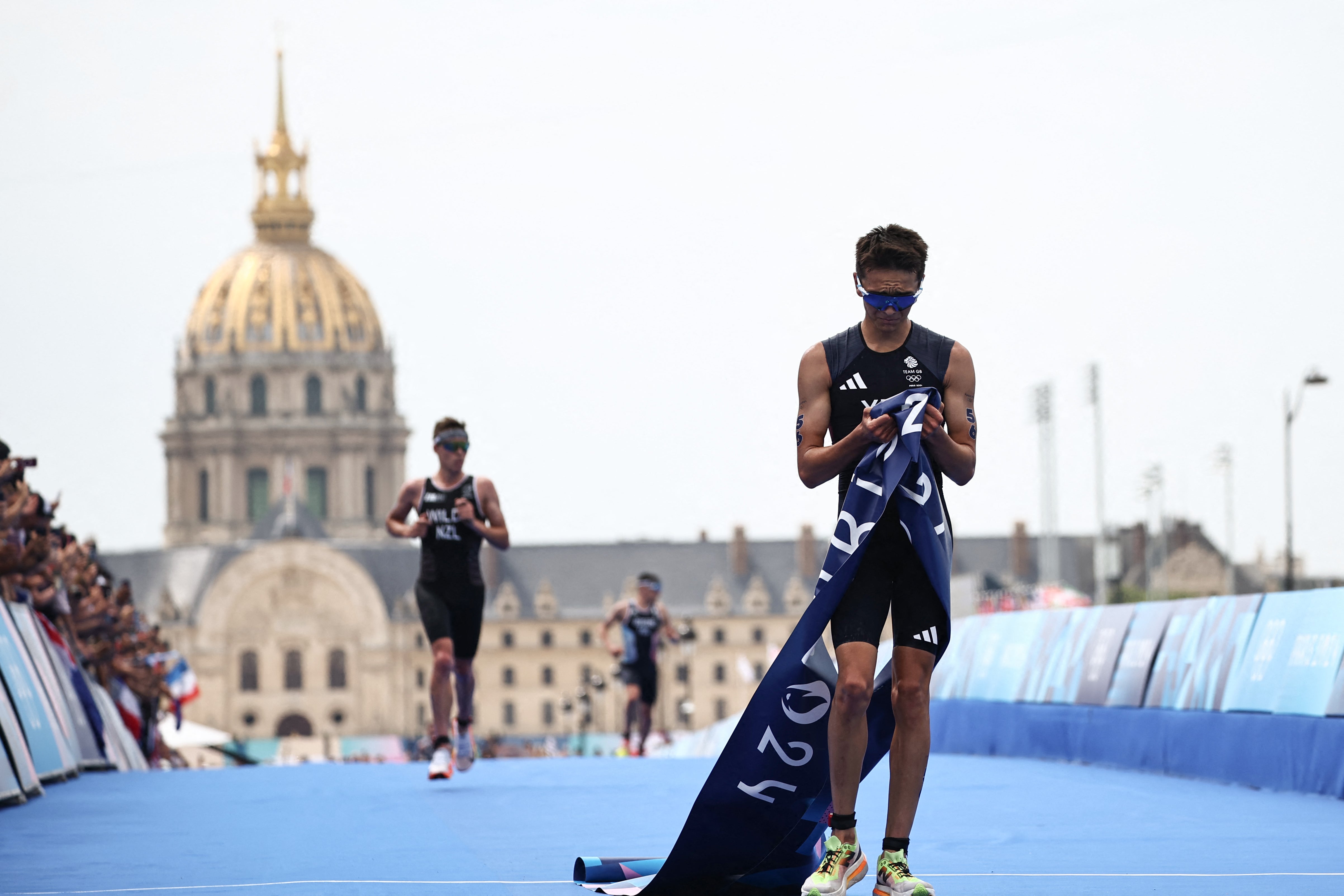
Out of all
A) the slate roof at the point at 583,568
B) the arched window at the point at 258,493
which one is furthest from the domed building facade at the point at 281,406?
the slate roof at the point at 583,568

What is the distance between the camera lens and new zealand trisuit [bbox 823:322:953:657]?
6781 mm

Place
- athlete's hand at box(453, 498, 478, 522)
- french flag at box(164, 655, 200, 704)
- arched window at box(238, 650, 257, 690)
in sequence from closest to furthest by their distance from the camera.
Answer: athlete's hand at box(453, 498, 478, 522) → french flag at box(164, 655, 200, 704) → arched window at box(238, 650, 257, 690)

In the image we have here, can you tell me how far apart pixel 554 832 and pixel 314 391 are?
517 ft

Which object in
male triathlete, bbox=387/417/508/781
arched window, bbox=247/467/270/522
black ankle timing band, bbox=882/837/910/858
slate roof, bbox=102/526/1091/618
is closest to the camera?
black ankle timing band, bbox=882/837/910/858

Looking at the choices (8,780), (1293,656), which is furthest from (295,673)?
(1293,656)

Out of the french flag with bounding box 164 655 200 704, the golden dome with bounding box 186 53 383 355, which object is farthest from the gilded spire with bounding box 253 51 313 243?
the french flag with bounding box 164 655 200 704

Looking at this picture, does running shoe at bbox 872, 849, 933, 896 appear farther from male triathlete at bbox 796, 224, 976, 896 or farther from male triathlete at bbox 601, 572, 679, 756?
male triathlete at bbox 601, 572, 679, 756

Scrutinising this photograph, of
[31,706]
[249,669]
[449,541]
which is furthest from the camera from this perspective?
[249,669]

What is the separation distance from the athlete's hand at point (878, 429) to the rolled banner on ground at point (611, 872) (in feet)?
4.74

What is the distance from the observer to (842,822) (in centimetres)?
672

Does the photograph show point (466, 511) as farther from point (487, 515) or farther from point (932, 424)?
point (932, 424)

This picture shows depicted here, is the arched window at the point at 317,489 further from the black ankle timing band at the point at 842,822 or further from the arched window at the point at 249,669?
the black ankle timing band at the point at 842,822

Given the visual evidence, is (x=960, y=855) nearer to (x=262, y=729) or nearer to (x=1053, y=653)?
(x=1053, y=653)

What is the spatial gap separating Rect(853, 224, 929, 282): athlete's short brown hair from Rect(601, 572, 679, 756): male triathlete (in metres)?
13.2
